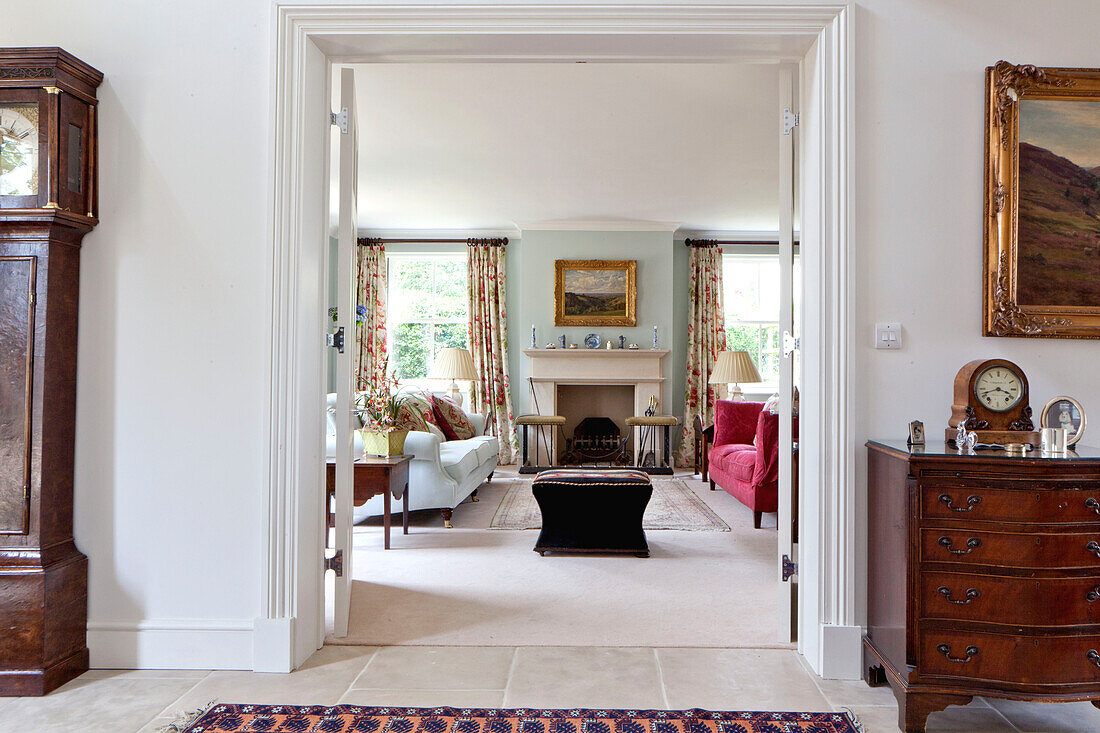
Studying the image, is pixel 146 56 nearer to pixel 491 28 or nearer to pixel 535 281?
pixel 491 28

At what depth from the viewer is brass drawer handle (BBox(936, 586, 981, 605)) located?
2064 mm

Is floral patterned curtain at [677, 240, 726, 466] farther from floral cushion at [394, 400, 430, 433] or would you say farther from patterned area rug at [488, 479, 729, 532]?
floral cushion at [394, 400, 430, 433]

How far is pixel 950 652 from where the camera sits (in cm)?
207

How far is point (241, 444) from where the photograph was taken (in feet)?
8.25

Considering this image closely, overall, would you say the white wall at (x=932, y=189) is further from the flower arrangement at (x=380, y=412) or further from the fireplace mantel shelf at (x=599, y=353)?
the fireplace mantel shelf at (x=599, y=353)

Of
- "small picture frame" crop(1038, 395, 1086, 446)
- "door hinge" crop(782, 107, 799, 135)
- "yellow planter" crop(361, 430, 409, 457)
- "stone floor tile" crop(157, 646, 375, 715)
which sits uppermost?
"door hinge" crop(782, 107, 799, 135)

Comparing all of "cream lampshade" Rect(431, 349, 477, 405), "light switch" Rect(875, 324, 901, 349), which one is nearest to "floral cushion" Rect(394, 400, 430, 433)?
"cream lampshade" Rect(431, 349, 477, 405)

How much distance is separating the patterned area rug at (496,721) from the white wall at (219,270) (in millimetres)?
435

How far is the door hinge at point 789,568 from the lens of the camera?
2.73m

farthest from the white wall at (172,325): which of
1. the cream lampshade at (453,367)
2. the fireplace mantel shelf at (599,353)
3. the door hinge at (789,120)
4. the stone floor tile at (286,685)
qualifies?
the fireplace mantel shelf at (599,353)

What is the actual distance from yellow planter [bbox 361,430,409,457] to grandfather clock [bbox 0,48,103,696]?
2.12 meters

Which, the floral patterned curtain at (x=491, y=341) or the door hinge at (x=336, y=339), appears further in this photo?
the floral patterned curtain at (x=491, y=341)

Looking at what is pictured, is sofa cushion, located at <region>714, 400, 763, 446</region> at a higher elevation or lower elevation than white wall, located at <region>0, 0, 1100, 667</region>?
lower

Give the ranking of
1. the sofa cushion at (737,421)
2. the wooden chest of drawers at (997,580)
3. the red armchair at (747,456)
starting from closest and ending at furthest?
the wooden chest of drawers at (997,580)
the red armchair at (747,456)
the sofa cushion at (737,421)
